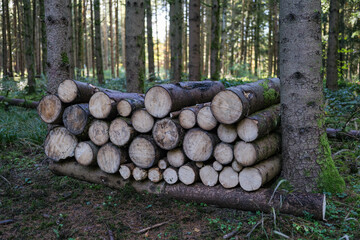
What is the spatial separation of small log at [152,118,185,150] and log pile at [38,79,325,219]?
0.5 inches

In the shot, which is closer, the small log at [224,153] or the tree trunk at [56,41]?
the small log at [224,153]

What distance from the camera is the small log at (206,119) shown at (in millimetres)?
3445

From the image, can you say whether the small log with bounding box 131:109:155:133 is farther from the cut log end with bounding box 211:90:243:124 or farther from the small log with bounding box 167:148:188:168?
the cut log end with bounding box 211:90:243:124

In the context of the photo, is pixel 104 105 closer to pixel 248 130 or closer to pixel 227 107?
pixel 227 107

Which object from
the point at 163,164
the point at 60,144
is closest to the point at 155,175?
the point at 163,164

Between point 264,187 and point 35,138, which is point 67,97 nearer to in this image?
point 35,138

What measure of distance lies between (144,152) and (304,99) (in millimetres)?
2109

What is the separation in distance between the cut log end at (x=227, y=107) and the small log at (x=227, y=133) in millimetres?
150

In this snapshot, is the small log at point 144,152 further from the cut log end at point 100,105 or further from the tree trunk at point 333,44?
the tree trunk at point 333,44

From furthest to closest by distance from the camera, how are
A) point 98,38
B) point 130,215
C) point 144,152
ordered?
point 98,38
point 144,152
point 130,215

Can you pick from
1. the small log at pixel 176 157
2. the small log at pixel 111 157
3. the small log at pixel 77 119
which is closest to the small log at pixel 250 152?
the small log at pixel 176 157

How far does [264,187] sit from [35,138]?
4712mm

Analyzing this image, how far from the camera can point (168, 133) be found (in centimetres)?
361

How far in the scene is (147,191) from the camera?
3830 mm
